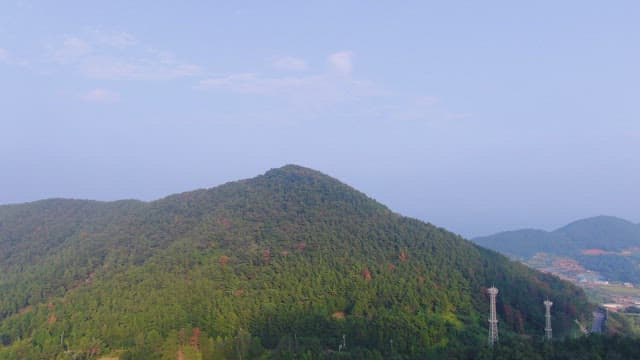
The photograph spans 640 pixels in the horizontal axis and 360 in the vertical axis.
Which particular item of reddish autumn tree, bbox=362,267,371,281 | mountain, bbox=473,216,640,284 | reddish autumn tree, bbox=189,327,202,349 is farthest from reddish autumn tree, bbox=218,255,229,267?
mountain, bbox=473,216,640,284

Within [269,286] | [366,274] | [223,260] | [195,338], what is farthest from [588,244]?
[195,338]

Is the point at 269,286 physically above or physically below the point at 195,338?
above

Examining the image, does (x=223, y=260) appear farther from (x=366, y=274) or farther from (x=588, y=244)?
(x=588, y=244)

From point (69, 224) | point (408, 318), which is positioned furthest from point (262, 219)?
point (69, 224)

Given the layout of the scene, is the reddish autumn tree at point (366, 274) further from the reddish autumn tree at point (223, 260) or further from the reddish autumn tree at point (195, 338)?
the reddish autumn tree at point (195, 338)

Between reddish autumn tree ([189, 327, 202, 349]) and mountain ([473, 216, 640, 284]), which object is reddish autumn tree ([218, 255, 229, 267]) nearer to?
reddish autumn tree ([189, 327, 202, 349])

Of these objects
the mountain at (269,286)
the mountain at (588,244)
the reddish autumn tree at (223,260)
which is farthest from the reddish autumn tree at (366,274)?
the mountain at (588,244)

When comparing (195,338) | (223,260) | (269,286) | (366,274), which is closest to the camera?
(195,338)
